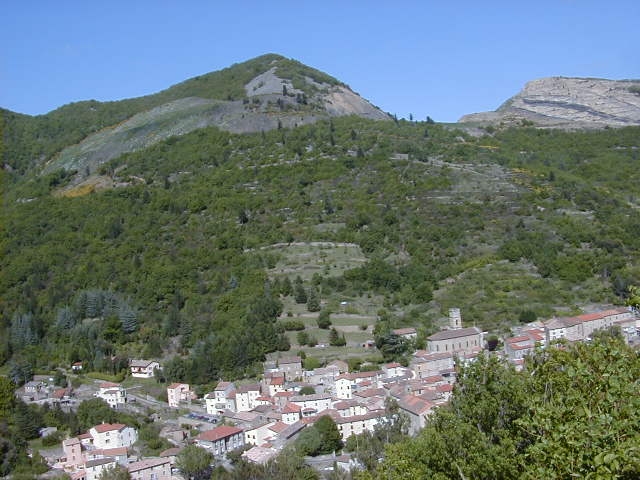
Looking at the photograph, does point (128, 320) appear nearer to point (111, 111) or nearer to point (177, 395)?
point (177, 395)

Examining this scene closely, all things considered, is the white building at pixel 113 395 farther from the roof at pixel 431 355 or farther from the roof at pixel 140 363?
the roof at pixel 431 355

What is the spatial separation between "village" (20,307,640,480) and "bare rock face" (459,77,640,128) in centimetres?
6654

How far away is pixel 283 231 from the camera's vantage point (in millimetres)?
55031

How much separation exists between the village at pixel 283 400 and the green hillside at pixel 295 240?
2.87 meters

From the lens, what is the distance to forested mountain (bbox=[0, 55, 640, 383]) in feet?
140

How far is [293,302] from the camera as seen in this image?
44.9m

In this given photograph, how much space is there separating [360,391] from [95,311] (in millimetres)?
Answer: 25212

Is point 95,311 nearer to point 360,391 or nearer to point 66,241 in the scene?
point 66,241

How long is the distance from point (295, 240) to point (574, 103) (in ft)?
230

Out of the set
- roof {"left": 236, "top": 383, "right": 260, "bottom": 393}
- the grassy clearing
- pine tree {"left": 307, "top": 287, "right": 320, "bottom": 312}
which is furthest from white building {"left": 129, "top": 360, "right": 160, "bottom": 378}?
the grassy clearing

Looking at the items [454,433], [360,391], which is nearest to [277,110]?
[360,391]

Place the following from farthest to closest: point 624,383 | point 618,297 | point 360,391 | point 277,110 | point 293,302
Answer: point 277,110 < point 293,302 < point 618,297 < point 360,391 < point 624,383

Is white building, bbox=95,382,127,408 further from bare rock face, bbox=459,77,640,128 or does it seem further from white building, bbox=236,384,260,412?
bare rock face, bbox=459,77,640,128

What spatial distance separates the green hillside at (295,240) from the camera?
4234 cm
